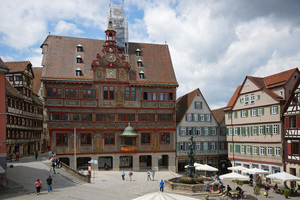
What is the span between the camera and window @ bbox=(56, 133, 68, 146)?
140 feet

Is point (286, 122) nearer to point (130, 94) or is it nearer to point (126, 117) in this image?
point (130, 94)

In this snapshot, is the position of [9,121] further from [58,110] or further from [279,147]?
[279,147]

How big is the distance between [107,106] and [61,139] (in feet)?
27.5

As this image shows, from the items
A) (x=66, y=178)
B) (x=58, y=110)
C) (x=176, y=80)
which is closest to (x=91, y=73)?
(x=58, y=110)

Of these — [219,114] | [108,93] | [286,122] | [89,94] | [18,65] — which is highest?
[18,65]

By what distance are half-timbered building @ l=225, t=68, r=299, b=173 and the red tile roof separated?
37.6 ft

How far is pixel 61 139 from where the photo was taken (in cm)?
4291

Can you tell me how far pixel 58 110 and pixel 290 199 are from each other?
32.3m

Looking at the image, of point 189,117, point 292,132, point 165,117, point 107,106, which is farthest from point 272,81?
point 107,106

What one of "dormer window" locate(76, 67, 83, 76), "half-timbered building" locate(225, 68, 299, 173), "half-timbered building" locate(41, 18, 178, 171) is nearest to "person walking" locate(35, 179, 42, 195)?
"half-timbered building" locate(41, 18, 178, 171)

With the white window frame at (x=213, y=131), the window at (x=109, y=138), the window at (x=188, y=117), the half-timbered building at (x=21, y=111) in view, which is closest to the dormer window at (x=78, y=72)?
the window at (x=109, y=138)

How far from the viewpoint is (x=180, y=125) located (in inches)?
1916

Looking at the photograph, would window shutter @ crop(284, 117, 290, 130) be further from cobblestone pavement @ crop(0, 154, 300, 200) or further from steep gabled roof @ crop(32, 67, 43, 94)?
steep gabled roof @ crop(32, 67, 43, 94)

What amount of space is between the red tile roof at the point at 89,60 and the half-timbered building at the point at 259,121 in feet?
37.6
